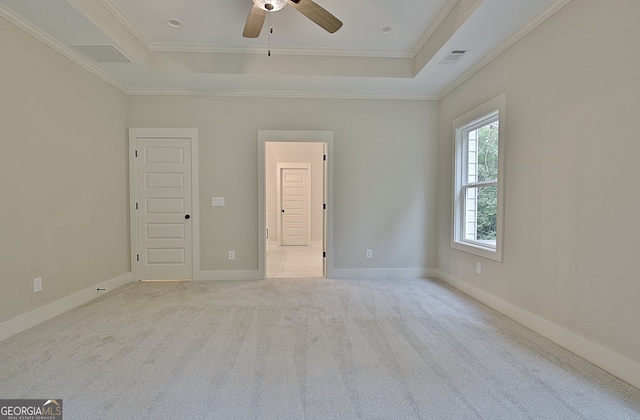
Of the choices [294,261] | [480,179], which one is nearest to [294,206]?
[294,261]

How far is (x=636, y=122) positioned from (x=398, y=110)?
8.82ft

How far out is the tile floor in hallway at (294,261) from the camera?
178 inches

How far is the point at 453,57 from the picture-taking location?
2996mm

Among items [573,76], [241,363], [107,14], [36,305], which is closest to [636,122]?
[573,76]

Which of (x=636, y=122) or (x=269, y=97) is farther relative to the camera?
(x=269, y=97)

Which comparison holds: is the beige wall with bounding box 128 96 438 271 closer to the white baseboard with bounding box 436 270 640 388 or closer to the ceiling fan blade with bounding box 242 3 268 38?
the white baseboard with bounding box 436 270 640 388

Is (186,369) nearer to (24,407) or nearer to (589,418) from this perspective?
(24,407)

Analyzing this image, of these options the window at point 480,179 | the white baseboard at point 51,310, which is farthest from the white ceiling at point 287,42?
the white baseboard at point 51,310

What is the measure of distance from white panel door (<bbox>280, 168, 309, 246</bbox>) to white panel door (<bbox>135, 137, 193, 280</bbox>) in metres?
3.57

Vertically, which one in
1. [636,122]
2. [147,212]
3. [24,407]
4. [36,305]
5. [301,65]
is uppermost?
[301,65]

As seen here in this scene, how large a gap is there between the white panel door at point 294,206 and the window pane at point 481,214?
4.41m

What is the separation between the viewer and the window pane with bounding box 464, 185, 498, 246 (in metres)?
3.14

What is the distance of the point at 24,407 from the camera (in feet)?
5.08

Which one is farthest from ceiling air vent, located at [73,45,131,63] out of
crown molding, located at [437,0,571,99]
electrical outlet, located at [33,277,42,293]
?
crown molding, located at [437,0,571,99]
